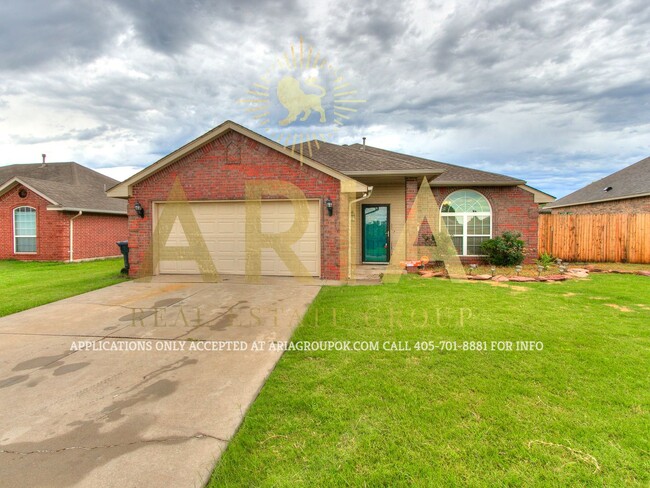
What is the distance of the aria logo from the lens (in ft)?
26.0

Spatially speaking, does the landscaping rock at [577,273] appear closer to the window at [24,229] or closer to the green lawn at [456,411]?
the green lawn at [456,411]

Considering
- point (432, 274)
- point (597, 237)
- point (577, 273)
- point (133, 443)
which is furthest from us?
point (597, 237)

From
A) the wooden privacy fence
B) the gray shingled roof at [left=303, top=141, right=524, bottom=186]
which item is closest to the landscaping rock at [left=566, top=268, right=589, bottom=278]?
the wooden privacy fence

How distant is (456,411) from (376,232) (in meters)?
9.42

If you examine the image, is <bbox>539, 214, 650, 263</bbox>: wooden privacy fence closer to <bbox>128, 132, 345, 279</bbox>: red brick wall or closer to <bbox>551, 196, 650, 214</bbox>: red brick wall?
<bbox>551, 196, 650, 214</bbox>: red brick wall

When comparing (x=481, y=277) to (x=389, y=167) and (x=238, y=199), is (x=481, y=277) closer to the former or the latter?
(x=389, y=167)

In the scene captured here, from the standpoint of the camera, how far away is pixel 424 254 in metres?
11.2

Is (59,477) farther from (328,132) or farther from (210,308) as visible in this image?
(328,132)

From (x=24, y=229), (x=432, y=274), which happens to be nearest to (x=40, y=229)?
(x=24, y=229)

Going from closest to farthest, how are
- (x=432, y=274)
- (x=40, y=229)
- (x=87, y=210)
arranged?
(x=432, y=274)
(x=40, y=229)
(x=87, y=210)

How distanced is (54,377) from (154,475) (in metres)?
2.24

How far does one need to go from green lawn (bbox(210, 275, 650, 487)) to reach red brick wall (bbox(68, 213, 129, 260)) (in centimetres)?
1528

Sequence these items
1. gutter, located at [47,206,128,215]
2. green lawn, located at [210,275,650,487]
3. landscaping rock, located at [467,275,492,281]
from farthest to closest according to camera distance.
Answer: gutter, located at [47,206,128,215] → landscaping rock, located at [467,275,492,281] → green lawn, located at [210,275,650,487]

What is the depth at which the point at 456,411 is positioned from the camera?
99.5 inches
